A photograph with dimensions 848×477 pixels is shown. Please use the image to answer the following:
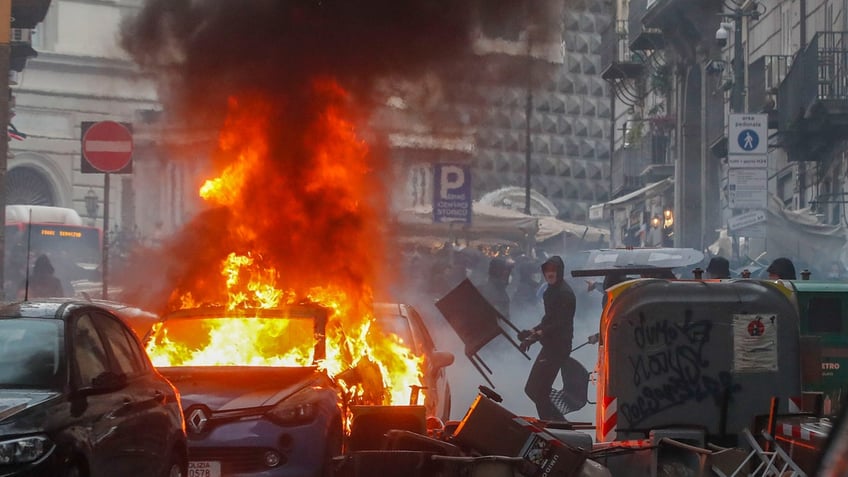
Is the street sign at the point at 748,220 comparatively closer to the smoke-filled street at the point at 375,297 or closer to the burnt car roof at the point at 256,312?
the smoke-filled street at the point at 375,297

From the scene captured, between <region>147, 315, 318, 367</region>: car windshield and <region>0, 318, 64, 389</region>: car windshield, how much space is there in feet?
9.83

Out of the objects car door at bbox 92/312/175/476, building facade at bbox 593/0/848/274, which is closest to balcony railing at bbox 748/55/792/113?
building facade at bbox 593/0/848/274

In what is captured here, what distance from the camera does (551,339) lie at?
13.5 metres

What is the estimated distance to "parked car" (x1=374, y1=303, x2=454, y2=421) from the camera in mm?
11641

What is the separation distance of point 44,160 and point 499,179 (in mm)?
18517

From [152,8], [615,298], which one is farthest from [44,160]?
[615,298]

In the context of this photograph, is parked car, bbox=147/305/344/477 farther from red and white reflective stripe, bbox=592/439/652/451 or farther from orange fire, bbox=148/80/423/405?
red and white reflective stripe, bbox=592/439/652/451

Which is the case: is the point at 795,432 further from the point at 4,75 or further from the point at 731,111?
the point at 731,111

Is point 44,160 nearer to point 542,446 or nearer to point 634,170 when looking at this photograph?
point 634,170

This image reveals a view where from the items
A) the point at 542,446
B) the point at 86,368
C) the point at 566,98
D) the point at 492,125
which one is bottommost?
the point at 542,446

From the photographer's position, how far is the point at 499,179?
5156 centimetres

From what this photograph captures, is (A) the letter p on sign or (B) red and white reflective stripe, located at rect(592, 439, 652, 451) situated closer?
(B) red and white reflective stripe, located at rect(592, 439, 652, 451)

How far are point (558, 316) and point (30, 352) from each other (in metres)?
7.76

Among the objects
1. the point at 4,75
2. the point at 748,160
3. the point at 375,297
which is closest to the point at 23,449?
the point at 375,297
